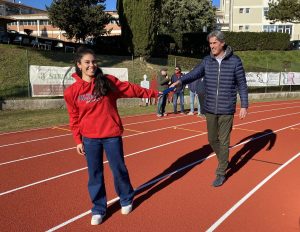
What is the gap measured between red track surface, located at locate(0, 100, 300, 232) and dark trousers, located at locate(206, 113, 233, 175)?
17.1 inches

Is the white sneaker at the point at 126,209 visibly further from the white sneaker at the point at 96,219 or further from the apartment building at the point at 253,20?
the apartment building at the point at 253,20

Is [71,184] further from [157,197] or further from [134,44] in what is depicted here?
[134,44]

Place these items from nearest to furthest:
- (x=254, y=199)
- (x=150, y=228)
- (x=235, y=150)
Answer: (x=150, y=228) → (x=254, y=199) → (x=235, y=150)

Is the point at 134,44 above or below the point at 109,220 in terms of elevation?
above

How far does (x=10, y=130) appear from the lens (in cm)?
1058

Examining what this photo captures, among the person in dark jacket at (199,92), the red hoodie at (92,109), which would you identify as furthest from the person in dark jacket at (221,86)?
the person in dark jacket at (199,92)

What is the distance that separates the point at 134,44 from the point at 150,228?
2143 cm

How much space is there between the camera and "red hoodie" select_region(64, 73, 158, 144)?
161 inches

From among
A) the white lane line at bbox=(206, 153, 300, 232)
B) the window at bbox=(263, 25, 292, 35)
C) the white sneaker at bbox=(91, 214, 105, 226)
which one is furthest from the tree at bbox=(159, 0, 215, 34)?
the white sneaker at bbox=(91, 214, 105, 226)

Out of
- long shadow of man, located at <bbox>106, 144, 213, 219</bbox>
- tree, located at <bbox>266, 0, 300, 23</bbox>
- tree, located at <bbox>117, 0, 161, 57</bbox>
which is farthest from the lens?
tree, located at <bbox>266, 0, 300, 23</bbox>

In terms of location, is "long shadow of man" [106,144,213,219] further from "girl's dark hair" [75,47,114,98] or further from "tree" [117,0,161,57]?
"tree" [117,0,161,57]

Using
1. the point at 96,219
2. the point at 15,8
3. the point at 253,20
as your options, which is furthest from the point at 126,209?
the point at 15,8

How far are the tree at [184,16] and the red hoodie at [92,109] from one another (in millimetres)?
42116

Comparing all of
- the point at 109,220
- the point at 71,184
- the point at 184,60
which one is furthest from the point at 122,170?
the point at 184,60
